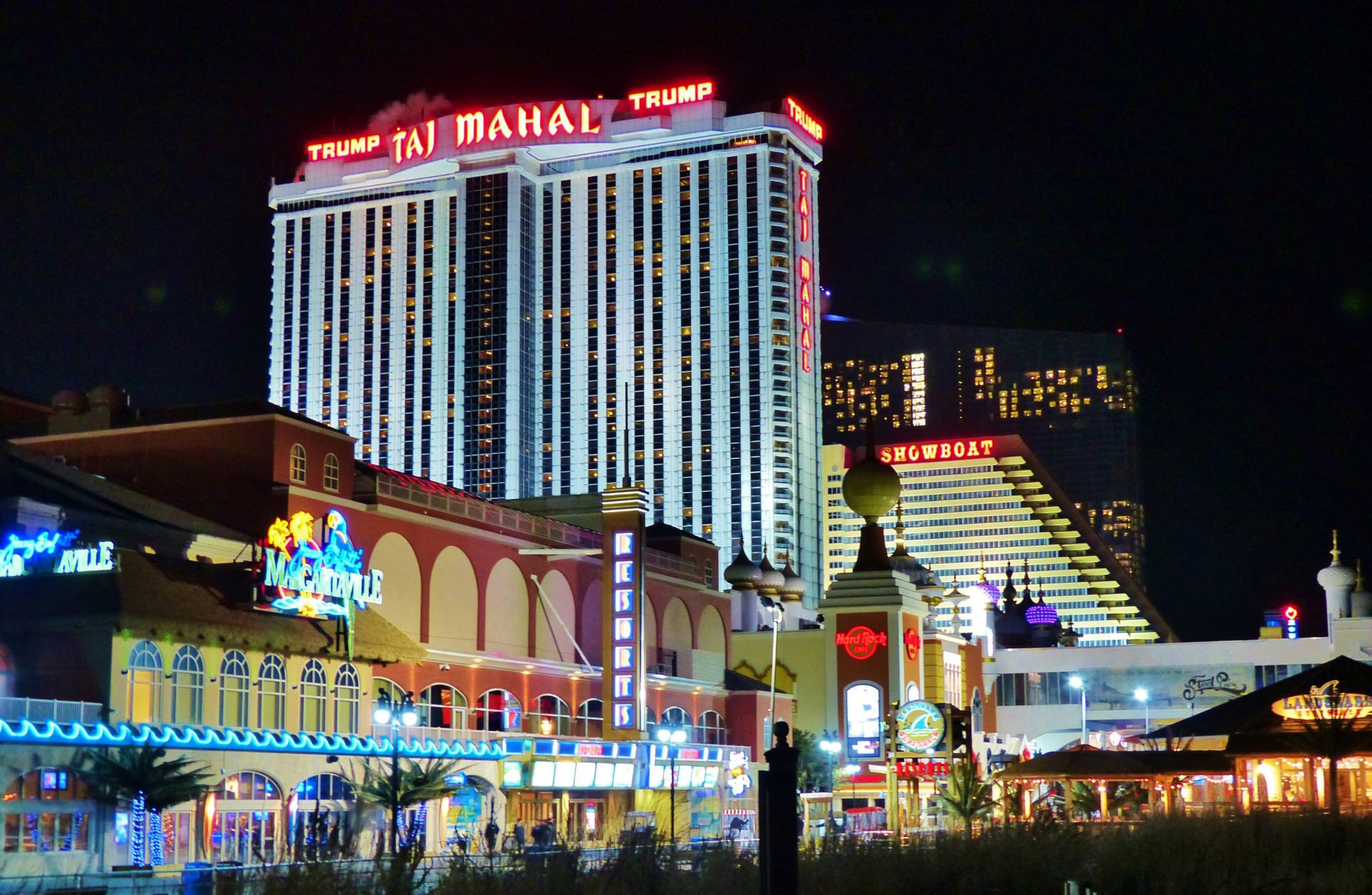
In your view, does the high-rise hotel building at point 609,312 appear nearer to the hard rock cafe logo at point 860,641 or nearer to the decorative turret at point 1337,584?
the decorative turret at point 1337,584

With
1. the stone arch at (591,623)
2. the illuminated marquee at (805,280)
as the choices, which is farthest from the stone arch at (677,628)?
the illuminated marquee at (805,280)

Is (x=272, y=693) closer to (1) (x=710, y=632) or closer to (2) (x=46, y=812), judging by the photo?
(2) (x=46, y=812)

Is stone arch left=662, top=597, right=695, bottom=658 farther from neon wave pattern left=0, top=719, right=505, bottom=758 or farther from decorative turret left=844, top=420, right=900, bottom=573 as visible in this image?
neon wave pattern left=0, top=719, right=505, bottom=758

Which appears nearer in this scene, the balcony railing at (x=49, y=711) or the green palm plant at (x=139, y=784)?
the balcony railing at (x=49, y=711)

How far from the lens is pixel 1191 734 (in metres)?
56.3

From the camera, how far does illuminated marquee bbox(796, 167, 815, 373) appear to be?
569ft

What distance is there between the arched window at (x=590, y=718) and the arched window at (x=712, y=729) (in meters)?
9.68

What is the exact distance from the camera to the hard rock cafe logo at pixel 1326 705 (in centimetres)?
5100

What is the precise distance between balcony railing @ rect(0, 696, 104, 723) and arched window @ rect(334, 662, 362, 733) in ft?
35.8

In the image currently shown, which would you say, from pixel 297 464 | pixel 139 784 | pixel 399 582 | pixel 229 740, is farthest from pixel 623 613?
pixel 139 784

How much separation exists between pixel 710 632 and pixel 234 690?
44879 millimetres

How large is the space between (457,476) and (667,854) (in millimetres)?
151150

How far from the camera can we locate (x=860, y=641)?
291 feet

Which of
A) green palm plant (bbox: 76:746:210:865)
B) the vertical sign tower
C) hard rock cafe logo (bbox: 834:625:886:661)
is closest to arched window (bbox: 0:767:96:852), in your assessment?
green palm plant (bbox: 76:746:210:865)
